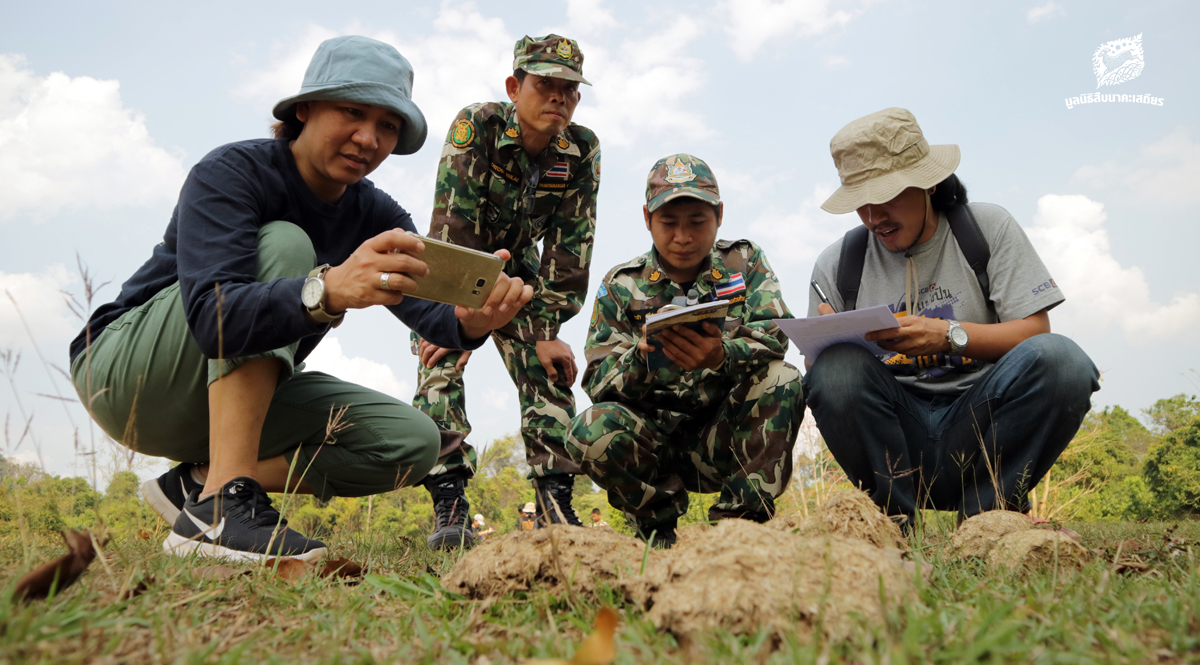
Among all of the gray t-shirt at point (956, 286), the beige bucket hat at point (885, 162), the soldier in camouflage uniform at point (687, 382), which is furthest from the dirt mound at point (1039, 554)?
the beige bucket hat at point (885, 162)

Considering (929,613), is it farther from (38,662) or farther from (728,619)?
(38,662)

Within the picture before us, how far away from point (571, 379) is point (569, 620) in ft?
9.36

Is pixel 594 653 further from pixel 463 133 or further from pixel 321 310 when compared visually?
pixel 463 133

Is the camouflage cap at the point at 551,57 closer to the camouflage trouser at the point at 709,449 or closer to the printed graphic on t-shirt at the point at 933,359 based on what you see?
the camouflage trouser at the point at 709,449

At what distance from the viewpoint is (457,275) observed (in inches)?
99.9

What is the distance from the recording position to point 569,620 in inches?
58.4

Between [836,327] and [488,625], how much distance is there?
2036 mm

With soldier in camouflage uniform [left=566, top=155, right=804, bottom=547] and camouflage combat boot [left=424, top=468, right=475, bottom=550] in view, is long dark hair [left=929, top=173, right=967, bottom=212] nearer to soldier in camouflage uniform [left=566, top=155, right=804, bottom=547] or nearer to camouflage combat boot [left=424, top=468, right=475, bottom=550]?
soldier in camouflage uniform [left=566, top=155, right=804, bottom=547]

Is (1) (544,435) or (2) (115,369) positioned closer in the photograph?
(2) (115,369)

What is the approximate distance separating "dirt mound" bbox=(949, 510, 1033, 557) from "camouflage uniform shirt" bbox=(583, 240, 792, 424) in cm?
122

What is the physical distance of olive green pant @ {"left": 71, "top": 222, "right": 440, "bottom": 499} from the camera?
2596 millimetres

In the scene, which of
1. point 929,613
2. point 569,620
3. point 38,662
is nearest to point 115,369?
point 38,662

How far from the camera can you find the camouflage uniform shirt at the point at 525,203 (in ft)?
13.9

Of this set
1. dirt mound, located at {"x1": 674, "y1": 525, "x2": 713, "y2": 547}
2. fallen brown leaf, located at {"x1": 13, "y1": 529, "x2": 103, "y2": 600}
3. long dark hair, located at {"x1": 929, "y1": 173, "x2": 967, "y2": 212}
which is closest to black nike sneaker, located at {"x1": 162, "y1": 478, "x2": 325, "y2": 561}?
fallen brown leaf, located at {"x1": 13, "y1": 529, "x2": 103, "y2": 600}
